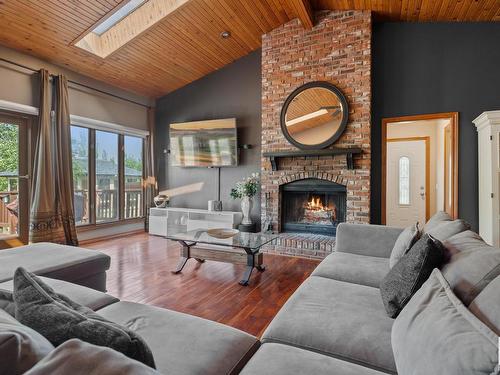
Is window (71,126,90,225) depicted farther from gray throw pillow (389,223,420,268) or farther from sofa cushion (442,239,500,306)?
sofa cushion (442,239,500,306)

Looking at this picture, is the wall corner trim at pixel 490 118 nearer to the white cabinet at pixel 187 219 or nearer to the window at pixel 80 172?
the white cabinet at pixel 187 219

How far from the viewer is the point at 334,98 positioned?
4.18 metres

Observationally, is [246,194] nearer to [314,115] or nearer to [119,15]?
[314,115]

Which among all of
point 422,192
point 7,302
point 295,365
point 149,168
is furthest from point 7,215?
point 422,192

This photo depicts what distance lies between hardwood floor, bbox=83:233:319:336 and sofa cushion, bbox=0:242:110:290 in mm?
567

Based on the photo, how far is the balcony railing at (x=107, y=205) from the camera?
494cm

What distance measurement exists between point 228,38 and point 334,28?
157 centimetres

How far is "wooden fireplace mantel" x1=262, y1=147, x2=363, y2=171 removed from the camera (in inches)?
158

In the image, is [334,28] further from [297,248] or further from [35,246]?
[35,246]

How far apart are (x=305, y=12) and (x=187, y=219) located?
3739mm

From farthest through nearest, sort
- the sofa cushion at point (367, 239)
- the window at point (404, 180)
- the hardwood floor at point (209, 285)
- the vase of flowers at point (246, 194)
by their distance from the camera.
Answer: the window at point (404, 180), the vase of flowers at point (246, 194), the sofa cushion at point (367, 239), the hardwood floor at point (209, 285)

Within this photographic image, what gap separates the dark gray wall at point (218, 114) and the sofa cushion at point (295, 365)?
153 inches

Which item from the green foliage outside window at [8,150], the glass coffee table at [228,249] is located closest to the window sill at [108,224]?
the green foliage outside window at [8,150]

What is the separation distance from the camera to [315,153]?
4211 millimetres
